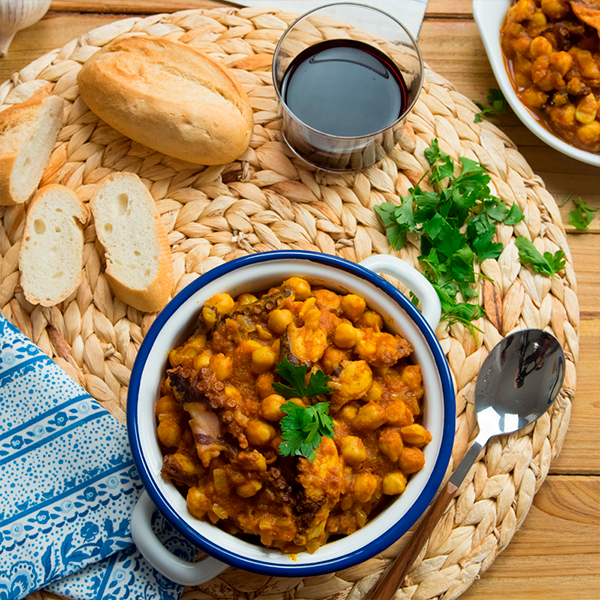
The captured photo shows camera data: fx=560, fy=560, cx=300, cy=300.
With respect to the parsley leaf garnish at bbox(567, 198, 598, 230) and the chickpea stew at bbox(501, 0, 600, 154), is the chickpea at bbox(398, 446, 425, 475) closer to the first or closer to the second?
the parsley leaf garnish at bbox(567, 198, 598, 230)

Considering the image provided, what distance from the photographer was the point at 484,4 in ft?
9.89

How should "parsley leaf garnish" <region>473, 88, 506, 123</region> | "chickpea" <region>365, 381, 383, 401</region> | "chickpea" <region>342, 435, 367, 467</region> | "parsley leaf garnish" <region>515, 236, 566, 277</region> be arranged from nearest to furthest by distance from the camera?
"chickpea" <region>342, 435, 367, 467</region>, "chickpea" <region>365, 381, 383, 401</region>, "parsley leaf garnish" <region>515, 236, 566, 277</region>, "parsley leaf garnish" <region>473, 88, 506, 123</region>

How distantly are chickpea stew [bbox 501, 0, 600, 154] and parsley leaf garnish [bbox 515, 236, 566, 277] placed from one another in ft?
2.19

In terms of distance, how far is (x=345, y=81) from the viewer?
2701 millimetres

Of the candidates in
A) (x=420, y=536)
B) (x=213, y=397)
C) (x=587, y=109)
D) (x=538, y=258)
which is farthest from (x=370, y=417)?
(x=587, y=109)

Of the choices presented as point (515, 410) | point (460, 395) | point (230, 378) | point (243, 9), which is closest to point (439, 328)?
point (460, 395)

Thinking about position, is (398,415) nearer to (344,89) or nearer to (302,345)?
(302,345)

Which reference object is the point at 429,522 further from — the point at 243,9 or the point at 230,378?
the point at 243,9

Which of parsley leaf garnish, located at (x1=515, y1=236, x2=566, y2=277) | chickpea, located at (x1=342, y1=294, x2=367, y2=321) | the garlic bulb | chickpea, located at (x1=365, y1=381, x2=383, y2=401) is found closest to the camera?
chickpea, located at (x1=365, y1=381, x2=383, y2=401)

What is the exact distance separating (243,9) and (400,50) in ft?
2.85

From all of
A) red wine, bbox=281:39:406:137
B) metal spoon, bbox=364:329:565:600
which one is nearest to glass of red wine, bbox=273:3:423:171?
red wine, bbox=281:39:406:137

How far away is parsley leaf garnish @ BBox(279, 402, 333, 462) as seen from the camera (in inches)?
71.6

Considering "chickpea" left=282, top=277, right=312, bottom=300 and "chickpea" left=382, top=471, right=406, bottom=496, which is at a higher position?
"chickpea" left=282, top=277, right=312, bottom=300

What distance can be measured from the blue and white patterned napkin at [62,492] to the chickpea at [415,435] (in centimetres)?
111
